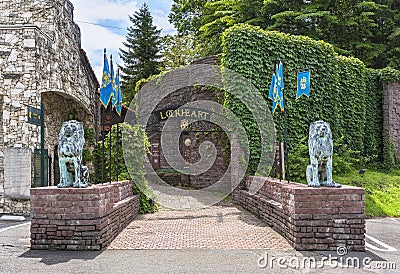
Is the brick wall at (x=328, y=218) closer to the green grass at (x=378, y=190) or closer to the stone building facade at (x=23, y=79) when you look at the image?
the green grass at (x=378, y=190)

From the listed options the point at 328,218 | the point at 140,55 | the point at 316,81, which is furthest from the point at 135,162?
the point at 140,55

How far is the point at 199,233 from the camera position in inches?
280

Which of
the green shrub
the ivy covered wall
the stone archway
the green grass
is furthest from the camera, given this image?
the stone archway

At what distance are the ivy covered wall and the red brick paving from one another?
10.6 feet

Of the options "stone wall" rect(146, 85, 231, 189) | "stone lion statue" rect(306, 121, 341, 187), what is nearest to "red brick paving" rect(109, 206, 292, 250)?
"stone lion statue" rect(306, 121, 341, 187)

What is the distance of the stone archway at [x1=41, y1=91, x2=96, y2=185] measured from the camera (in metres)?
12.5

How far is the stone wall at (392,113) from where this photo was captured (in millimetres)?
14766

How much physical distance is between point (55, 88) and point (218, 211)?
214 inches

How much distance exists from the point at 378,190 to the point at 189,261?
730 centimetres

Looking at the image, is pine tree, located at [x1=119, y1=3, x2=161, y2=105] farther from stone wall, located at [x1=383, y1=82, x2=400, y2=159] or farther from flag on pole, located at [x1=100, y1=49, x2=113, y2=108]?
flag on pole, located at [x1=100, y1=49, x2=113, y2=108]

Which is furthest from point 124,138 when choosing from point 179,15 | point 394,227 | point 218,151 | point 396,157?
point 179,15

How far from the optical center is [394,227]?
7.88 m

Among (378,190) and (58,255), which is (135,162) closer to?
(58,255)

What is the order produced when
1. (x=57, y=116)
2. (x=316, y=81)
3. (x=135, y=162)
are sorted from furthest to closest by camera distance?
1. (x=57, y=116)
2. (x=316, y=81)
3. (x=135, y=162)
